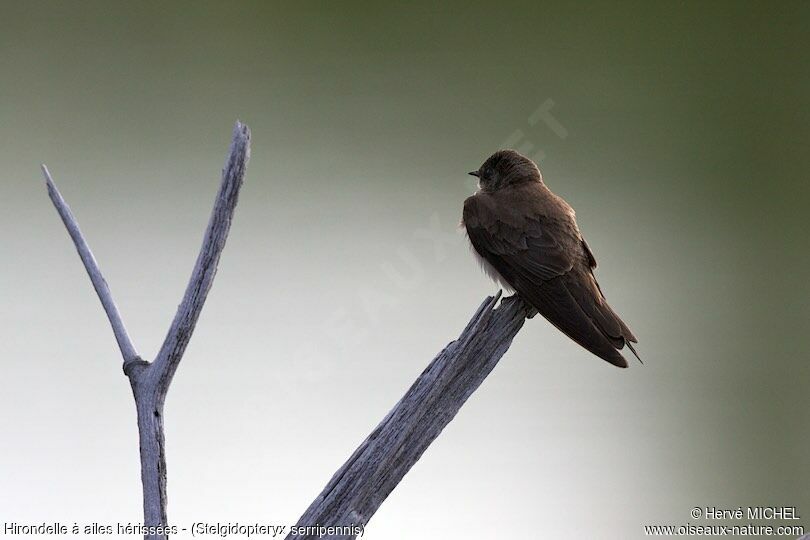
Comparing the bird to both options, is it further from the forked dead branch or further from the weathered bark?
the weathered bark

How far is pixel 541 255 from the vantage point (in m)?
1.41

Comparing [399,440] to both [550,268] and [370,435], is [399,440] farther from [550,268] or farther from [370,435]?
[550,268]

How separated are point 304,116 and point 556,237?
1228 millimetres

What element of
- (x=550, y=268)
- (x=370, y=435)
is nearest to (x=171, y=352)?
(x=370, y=435)

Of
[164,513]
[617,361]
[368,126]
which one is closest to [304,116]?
[368,126]

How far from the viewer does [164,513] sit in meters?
0.91

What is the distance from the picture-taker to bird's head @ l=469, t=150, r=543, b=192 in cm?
164

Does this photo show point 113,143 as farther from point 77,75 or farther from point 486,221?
point 486,221

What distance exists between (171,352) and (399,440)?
0.82ft

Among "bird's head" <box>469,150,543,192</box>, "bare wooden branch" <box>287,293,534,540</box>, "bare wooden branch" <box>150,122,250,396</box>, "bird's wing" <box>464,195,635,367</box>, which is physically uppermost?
"bird's head" <box>469,150,543,192</box>

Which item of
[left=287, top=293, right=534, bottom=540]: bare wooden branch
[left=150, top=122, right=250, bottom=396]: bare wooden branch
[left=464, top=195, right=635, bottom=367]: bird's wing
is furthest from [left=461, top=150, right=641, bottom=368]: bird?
[left=150, top=122, right=250, bottom=396]: bare wooden branch

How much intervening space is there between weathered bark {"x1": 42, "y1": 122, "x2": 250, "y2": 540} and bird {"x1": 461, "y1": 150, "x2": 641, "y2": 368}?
0.49 meters

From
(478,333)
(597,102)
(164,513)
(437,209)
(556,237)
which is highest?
(597,102)

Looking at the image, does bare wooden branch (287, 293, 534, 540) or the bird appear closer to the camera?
bare wooden branch (287, 293, 534, 540)
